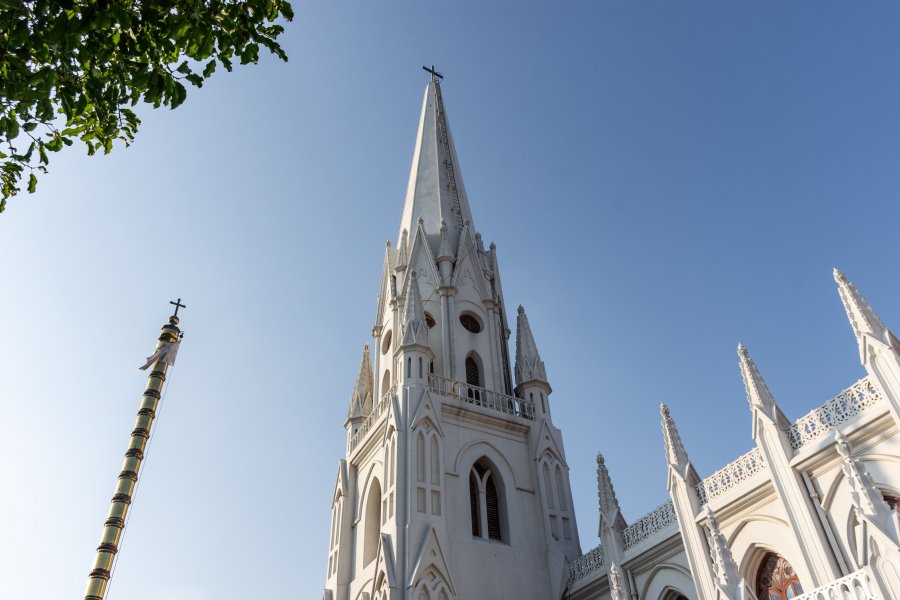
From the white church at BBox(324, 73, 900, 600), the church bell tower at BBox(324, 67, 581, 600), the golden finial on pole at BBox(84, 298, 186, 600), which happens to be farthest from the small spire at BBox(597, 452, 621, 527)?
the golden finial on pole at BBox(84, 298, 186, 600)

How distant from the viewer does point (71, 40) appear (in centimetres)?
546

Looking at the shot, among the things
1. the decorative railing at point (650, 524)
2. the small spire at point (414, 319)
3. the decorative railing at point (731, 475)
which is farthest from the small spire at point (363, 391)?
the decorative railing at point (731, 475)

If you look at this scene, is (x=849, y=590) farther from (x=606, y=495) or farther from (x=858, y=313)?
(x=606, y=495)

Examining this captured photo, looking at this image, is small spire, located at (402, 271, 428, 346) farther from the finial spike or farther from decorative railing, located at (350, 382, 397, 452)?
the finial spike

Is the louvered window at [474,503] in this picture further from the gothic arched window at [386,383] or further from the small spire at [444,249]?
the small spire at [444,249]

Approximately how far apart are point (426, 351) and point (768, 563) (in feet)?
38.4

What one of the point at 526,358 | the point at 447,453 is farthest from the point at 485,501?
the point at 526,358

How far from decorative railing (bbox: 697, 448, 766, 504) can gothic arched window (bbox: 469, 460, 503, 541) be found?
277 inches

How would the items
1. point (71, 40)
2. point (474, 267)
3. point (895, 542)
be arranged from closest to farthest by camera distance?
point (71, 40) < point (895, 542) < point (474, 267)

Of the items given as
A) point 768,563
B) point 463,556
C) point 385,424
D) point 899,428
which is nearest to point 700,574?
point 768,563

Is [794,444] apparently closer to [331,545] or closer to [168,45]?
[168,45]

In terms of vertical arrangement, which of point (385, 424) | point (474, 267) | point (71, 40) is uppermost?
point (474, 267)

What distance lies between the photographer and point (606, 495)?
1952 centimetres

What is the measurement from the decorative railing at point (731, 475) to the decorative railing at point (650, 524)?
1.23 meters
